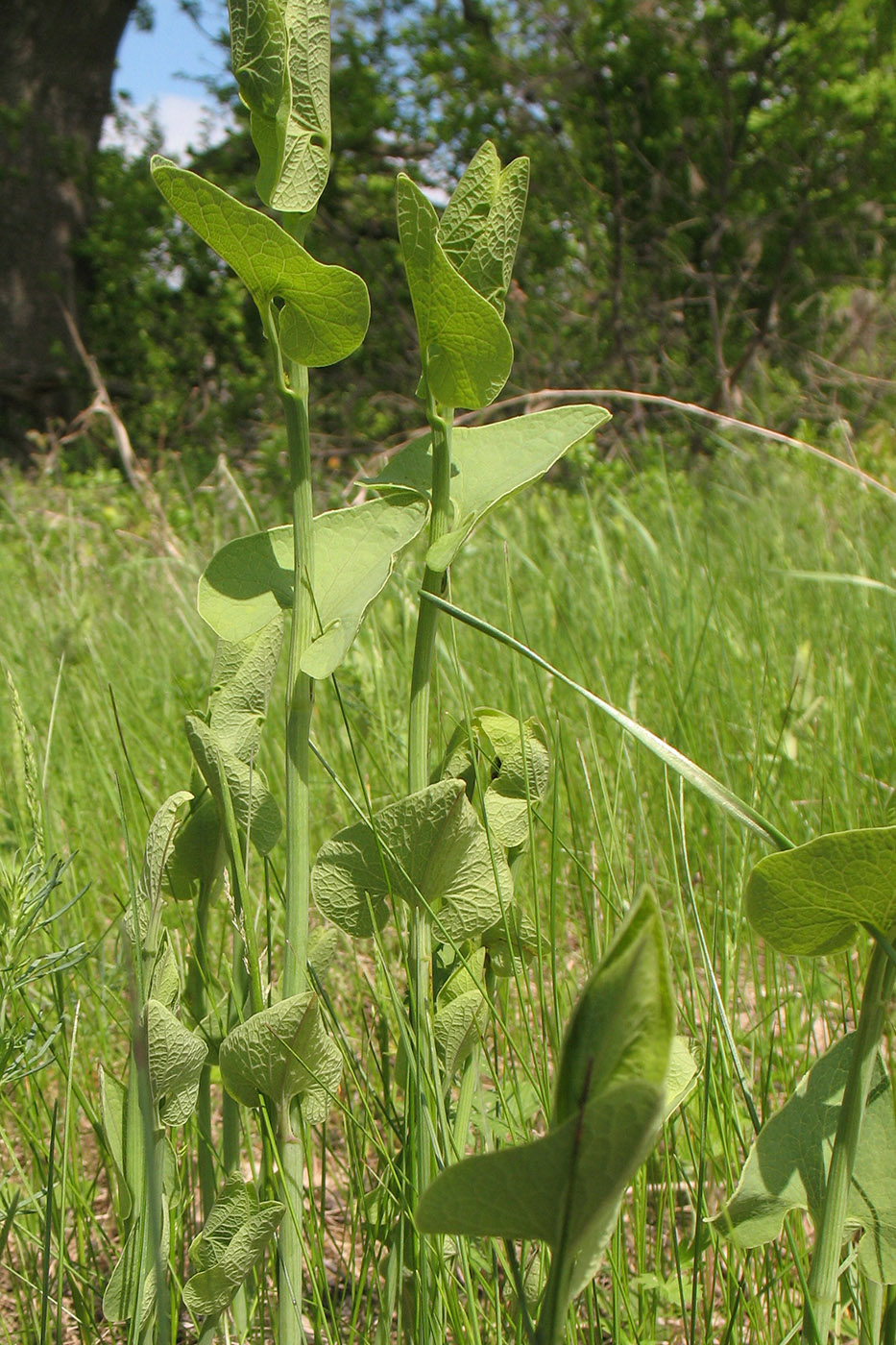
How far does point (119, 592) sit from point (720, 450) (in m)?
2.63

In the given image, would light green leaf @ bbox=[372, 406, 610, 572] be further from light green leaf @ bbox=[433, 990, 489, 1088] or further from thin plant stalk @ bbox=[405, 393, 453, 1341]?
light green leaf @ bbox=[433, 990, 489, 1088]

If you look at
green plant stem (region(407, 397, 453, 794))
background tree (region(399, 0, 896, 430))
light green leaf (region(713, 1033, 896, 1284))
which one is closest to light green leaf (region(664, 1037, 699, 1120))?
light green leaf (region(713, 1033, 896, 1284))

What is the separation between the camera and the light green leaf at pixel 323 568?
427 millimetres

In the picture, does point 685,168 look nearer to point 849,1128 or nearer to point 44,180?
→ point 44,180

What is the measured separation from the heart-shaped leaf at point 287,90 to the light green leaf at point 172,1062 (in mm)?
301

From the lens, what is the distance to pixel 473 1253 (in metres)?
0.55

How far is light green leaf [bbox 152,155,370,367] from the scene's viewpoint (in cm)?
36

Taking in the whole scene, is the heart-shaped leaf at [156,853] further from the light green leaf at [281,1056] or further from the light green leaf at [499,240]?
the light green leaf at [499,240]

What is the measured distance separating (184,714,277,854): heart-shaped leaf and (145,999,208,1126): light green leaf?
0.08 m

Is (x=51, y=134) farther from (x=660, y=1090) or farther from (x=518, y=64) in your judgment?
(x=660, y=1090)

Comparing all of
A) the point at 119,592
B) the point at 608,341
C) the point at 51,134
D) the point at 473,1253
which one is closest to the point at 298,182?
the point at 473,1253

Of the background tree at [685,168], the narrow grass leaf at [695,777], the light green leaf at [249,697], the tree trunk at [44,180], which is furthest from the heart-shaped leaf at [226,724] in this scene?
the tree trunk at [44,180]

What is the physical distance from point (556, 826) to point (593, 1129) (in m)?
0.37

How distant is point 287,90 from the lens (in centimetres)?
38
